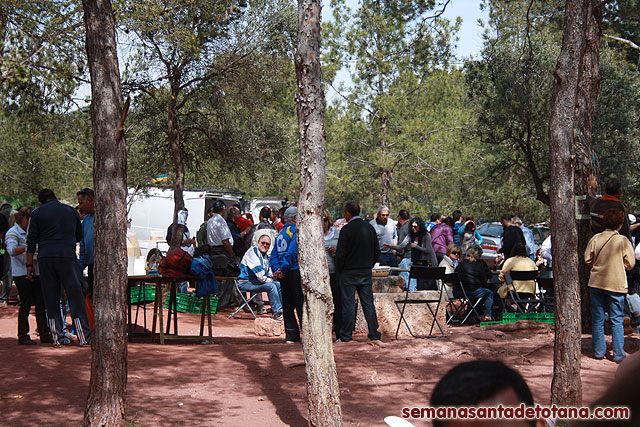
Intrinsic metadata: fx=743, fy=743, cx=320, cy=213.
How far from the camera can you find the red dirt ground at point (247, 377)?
661 centimetres

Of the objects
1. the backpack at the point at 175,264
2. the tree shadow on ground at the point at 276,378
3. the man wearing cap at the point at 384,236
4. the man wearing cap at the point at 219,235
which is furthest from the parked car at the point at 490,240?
the tree shadow on ground at the point at 276,378

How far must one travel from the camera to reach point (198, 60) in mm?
18672

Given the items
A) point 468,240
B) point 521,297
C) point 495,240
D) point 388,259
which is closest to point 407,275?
point 388,259

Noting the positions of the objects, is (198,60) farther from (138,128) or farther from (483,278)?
(483,278)

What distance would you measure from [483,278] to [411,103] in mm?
17574

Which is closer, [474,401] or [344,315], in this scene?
[474,401]

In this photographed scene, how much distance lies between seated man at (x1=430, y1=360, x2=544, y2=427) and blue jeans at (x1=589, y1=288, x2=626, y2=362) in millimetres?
7812

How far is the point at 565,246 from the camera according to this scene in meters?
6.24

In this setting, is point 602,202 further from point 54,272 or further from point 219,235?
point 219,235

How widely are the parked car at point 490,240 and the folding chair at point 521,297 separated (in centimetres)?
1027

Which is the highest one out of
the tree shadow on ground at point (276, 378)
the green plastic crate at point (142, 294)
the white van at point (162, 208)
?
the white van at point (162, 208)

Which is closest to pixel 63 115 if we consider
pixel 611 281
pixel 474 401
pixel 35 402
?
pixel 35 402

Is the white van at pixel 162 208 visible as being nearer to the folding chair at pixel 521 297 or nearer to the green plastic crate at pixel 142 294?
the green plastic crate at pixel 142 294

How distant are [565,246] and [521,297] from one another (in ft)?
21.7
